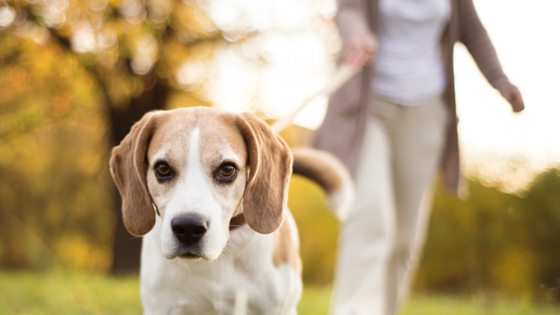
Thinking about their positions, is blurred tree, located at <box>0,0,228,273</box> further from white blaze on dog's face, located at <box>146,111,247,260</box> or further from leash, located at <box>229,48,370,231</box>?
white blaze on dog's face, located at <box>146,111,247,260</box>

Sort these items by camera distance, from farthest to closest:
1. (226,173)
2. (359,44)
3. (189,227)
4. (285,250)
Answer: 1. (359,44)
2. (285,250)
3. (226,173)
4. (189,227)

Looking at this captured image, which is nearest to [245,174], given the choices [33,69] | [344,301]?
[344,301]

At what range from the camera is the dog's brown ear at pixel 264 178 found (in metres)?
1.91

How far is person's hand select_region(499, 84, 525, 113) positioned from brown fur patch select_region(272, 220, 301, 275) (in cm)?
173

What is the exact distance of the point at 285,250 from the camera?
2.17 meters

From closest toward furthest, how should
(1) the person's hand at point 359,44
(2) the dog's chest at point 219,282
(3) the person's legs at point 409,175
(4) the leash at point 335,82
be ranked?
(2) the dog's chest at point 219,282 → (4) the leash at point 335,82 → (1) the person's hand at point 359,44 → (3) the person's legs at point 409,175

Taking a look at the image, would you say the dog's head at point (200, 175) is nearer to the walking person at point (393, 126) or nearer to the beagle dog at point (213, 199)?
the beagle dog at point (213, 199)

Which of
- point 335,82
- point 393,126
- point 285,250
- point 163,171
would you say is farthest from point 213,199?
point 393,126

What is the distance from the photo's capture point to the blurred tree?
6945 millimetres

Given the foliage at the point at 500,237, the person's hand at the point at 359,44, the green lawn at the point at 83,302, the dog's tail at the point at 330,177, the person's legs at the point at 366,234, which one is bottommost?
the foliage at the point at 500,237

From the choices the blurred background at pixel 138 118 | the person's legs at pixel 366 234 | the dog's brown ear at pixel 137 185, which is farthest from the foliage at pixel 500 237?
the dog's brown ear at pixel 137 185

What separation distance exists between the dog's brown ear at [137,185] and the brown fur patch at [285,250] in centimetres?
54

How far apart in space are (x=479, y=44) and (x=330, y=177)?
5.07ft

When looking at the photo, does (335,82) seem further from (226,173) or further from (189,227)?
(189,227)
